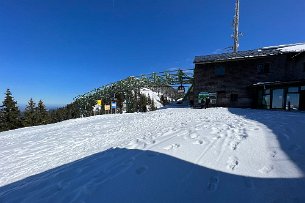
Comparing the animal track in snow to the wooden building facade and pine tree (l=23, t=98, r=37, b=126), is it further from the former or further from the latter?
pine tree (l=23, t=98, r=37, b=126)

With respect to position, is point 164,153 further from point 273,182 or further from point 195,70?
point 195,70

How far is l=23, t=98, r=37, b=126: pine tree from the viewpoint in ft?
144

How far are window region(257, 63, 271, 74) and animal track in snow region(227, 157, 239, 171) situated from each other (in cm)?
2308

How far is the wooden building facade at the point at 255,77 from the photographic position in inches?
833

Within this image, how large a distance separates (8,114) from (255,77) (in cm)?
4580

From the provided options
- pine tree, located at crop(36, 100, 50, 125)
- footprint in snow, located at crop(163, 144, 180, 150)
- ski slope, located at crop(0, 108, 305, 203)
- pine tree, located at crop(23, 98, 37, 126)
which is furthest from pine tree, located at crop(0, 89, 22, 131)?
footprint in snow, located at crop(163, 144, 180, 150)

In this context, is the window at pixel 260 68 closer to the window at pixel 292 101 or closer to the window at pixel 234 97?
the window at pixel 234 97

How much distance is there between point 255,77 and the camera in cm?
2412

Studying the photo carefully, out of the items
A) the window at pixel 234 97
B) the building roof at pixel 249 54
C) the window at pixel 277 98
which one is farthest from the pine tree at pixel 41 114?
the window at pixel 277 98

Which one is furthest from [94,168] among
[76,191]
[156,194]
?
[156,194]

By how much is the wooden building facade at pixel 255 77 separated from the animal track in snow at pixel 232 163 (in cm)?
1954

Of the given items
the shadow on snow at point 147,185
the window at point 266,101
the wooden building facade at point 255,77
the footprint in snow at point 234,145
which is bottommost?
the shadow on snow at point 147,185

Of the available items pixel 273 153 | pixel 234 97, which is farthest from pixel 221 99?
pixel 273 153

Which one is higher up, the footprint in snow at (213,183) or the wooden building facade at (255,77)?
the wooden building facade at (255,77)
